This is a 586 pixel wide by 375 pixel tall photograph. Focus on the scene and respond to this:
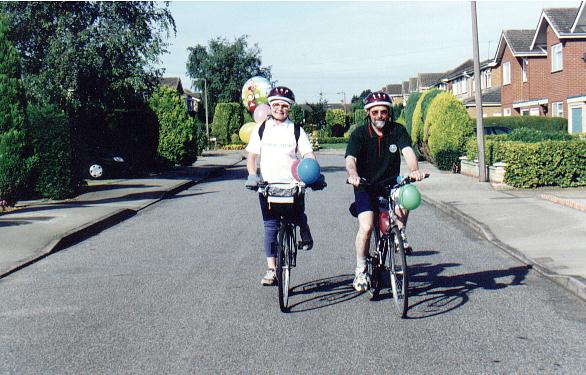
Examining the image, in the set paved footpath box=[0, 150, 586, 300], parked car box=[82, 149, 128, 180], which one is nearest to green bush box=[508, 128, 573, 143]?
paved footpath box=[0, 150, 586, 300]

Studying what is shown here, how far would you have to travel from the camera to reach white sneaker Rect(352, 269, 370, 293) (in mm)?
7203

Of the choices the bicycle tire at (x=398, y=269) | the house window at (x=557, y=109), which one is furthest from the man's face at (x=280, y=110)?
the house window at (x=557, y=109)

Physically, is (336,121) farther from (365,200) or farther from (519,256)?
(365,200)

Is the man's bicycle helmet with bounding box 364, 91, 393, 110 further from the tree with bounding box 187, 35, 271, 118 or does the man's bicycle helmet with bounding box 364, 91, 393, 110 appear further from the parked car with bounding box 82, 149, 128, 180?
the tree with bounding box 187, 35, 271, 118

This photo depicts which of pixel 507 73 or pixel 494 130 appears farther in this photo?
pixel 507 73

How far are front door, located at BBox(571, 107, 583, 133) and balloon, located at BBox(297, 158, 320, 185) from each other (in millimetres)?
30889

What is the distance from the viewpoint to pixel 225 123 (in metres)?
68.5

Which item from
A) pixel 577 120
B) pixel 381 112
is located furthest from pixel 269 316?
pixel 577 120

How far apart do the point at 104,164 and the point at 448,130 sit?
12.1 meters

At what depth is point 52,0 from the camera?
24.6 m

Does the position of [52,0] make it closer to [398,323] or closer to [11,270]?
[11,270]

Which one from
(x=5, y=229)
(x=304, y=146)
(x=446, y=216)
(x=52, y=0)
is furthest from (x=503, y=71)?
(x=304, y=146)

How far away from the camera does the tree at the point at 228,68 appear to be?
341 ft

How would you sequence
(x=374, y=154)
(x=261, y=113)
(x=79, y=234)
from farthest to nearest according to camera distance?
1. (x=79, y=234)
2. (x=261, y=113)
3. (x=374, y=154)
